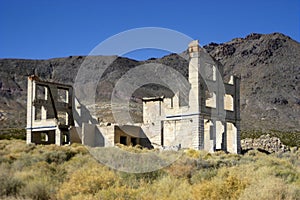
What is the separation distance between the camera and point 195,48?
32.2 metres

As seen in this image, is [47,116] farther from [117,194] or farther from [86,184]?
[117,194]

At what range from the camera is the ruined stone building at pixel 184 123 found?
32.4m

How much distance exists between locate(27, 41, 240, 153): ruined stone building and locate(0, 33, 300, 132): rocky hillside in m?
35.2

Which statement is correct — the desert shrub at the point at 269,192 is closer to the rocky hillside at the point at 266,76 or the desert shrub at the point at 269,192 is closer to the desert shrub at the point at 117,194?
the desert shrub at the point at 117,194

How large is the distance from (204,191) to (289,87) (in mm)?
109485

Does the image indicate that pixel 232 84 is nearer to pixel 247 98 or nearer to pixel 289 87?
pixel 247 98

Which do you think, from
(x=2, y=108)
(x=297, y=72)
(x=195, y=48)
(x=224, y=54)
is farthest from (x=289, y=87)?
(x=195, y=48)

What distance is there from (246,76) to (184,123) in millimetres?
93658

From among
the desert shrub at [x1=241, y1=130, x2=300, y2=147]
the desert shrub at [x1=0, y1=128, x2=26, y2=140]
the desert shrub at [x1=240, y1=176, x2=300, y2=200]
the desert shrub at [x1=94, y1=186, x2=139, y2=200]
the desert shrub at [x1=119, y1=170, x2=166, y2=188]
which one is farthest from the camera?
the desert shrub at [x1=241, y1=130, x2=300, y2=147]

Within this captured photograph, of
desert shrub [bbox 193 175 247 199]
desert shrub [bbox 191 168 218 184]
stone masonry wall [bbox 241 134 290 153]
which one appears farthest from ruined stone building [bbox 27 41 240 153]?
desert shrub [bbox 193 175 247 199]

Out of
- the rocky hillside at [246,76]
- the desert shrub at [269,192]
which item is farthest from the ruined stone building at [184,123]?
the rocky hillside at [246,76]

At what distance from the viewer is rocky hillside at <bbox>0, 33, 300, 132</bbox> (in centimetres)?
9400

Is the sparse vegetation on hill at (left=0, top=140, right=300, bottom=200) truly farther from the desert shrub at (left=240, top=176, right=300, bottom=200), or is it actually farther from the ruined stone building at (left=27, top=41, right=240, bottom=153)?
the ruined stone building at (left=27, top=41, right=240, bottom=153)

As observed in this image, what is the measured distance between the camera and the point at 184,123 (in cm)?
3309
